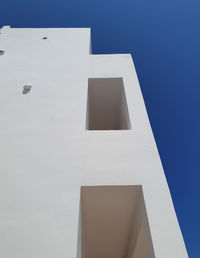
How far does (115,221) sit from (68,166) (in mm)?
1349

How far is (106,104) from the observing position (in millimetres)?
6672

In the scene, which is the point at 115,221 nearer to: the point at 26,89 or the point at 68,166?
the point at 68,166

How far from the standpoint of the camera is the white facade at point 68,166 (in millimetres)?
2727

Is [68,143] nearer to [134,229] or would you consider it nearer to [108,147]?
[108,147]

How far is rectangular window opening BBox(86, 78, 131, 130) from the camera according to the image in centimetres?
598

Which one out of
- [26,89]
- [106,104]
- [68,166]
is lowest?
[106,104]

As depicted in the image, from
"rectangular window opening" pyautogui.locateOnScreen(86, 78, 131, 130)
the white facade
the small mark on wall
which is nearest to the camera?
the white facade

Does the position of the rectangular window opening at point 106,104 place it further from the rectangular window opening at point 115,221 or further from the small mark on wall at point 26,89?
the rectangular window opening at point 115,221

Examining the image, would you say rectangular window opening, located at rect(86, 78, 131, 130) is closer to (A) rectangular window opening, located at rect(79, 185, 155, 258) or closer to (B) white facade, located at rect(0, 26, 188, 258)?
(B) white facade, located at rect(0, 26, 188, 258)

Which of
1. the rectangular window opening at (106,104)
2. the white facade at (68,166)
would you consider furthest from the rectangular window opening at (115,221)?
the rectangular window opening at (106,104)

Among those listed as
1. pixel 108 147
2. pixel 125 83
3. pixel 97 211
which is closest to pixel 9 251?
pixel 97 211

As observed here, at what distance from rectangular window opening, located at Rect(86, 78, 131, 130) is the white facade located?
0.06 metres

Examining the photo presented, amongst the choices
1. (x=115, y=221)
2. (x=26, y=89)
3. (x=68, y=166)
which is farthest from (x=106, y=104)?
(x=115, y=221)

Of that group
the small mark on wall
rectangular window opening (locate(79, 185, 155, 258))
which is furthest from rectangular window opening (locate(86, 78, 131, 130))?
rectangular window opening (locate(79, 185, 155, 258))
